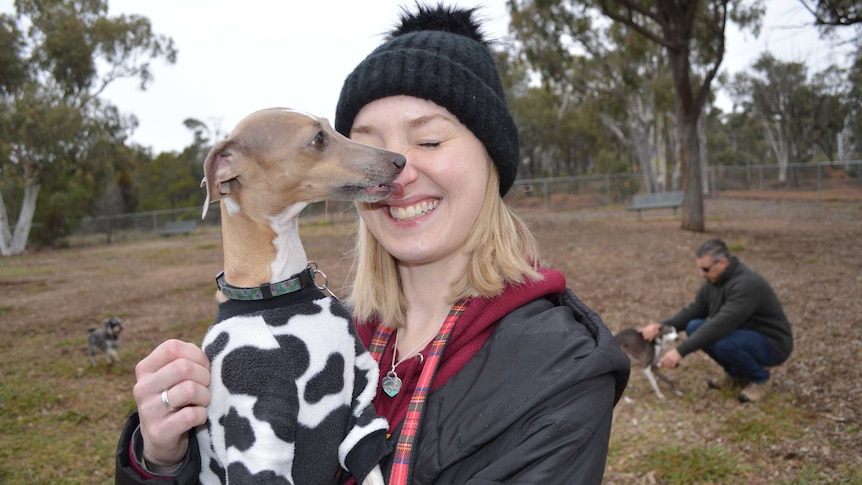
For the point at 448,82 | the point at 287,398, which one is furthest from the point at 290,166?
the point at 287,398

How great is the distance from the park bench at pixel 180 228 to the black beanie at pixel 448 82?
109 ft

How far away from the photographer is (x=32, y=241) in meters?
31.5

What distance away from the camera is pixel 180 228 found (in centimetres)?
3356

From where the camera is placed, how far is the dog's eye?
229cm

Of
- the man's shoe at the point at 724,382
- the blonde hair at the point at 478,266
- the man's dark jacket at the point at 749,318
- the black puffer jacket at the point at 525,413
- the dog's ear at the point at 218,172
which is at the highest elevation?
the dog's ear at the point at 218,172

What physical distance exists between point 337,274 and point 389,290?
11.5 metres

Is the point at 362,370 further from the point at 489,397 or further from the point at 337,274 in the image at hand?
the point at 337,274

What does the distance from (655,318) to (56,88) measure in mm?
35875

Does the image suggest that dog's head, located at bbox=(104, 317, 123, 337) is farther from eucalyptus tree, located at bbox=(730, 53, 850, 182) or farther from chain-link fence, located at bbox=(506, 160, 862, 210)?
eucalyptus tree, located at bbox=(730, 53, 850, 182)

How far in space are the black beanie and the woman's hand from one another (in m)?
1.01

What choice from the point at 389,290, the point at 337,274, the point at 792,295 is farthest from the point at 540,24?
the point at 389,290

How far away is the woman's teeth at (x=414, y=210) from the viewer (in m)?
2.11

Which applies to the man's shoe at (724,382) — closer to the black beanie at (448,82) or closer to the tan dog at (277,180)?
the black beanie at (448,82)

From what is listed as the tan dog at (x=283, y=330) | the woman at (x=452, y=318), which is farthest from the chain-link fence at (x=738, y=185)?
the tan dog at (x=283, y=330)
